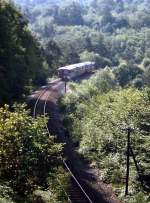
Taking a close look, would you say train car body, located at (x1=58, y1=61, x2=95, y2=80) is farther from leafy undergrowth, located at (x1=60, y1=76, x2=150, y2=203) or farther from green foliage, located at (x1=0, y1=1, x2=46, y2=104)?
leafy undergrowth, located at (x1=60, y1=76, x2=150, y2=203)

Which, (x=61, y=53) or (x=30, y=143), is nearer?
(x=30, y=143)

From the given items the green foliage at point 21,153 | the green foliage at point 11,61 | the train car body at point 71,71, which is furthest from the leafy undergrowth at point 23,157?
the train car body at point 71,71

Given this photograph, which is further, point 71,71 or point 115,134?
point 71,71

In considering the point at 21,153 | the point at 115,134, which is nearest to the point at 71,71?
the point at 115,134

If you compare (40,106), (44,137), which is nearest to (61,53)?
(40,106)

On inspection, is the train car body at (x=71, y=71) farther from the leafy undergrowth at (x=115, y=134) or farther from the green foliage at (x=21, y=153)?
the green foliage at (x=21, y=153)

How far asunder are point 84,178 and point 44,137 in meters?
9.70

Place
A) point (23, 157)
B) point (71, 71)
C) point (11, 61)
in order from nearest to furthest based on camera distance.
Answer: point (23, 157), point (11, 61), point (71, 71)

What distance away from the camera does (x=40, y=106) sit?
56188mm

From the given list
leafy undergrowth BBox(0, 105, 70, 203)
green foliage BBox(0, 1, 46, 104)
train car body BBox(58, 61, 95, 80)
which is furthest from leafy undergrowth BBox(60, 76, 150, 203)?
train car body BBox(58, 61, 95, 80)

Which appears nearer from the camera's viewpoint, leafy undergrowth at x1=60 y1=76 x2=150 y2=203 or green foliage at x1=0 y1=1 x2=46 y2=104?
leafy undergrowth at x1=60 y1=76 x2=150 y2=203

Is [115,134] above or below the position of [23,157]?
below

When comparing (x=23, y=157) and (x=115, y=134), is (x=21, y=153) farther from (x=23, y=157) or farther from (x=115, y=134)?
(x=115, y=134)

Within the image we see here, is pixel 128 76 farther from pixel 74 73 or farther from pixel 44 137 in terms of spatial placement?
pixel 44 137
